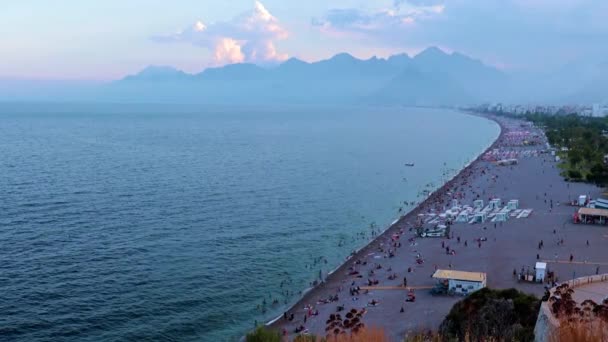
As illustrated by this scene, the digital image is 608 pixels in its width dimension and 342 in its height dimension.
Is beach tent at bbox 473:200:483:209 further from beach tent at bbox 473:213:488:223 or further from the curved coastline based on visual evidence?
the curved coastline

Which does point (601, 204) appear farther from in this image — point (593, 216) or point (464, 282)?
point (464, 282)

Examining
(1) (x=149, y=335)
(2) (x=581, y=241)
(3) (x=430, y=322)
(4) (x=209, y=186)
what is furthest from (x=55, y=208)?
(2) (x=581, y=241)

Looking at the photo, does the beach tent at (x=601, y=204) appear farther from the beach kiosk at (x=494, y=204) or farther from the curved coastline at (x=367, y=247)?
the curved coastline at (x=367, y=247)

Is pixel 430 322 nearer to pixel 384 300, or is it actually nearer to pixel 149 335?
pixel 384 300

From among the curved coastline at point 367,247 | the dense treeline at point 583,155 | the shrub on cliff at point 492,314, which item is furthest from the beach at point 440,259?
the dense treeline at point 583,155

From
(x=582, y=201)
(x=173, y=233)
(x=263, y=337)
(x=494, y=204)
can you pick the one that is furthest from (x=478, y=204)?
(x=263, y=337)
